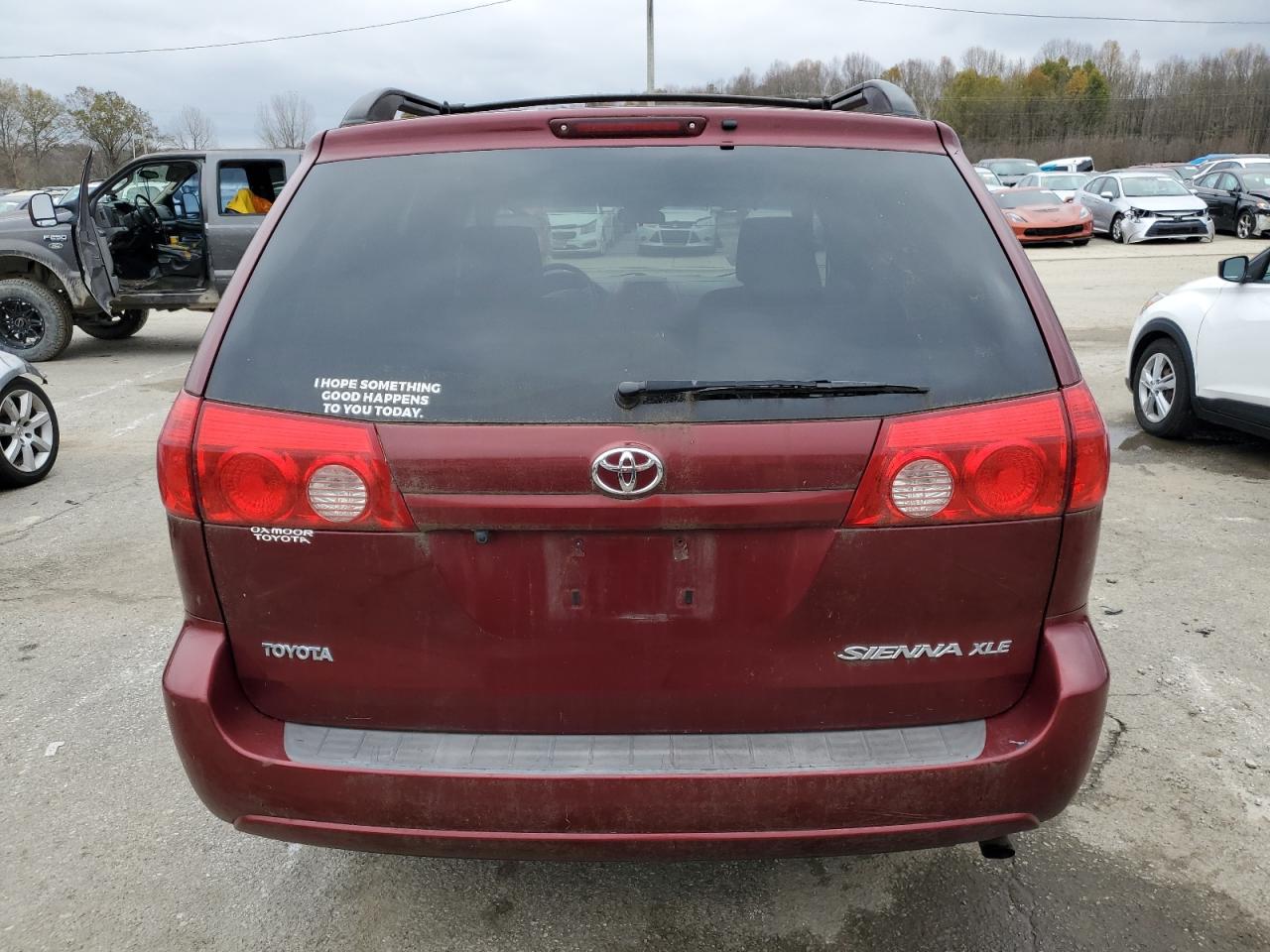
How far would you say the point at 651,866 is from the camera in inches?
110

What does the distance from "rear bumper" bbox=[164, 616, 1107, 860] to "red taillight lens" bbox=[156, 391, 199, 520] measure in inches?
10.2

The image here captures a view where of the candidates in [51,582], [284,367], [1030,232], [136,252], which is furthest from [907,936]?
[1030,232]

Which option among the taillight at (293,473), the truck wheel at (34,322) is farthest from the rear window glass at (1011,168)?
the taillight at (293,473)

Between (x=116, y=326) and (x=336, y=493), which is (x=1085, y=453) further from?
(x=116, y=326)

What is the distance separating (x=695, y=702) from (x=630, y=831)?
28 cm

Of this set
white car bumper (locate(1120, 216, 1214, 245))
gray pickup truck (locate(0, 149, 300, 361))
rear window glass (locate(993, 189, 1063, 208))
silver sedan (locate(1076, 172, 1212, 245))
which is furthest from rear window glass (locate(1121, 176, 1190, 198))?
gray pickup truck (locate(0, 149, 300, 361))

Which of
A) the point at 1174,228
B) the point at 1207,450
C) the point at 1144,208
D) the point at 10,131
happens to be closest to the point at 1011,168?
the point at 1144,208

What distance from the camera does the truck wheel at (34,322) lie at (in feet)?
38.4

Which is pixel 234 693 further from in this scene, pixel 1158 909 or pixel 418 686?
pixel 1158 909

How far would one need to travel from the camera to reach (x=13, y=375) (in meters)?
6.64

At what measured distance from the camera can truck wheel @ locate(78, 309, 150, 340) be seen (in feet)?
43.5

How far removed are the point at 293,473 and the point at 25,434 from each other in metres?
5.85

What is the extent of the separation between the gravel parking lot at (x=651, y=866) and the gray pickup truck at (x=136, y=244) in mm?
7816

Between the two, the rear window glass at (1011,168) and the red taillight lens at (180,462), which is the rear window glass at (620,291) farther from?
the rear window glass at (1011,168)
